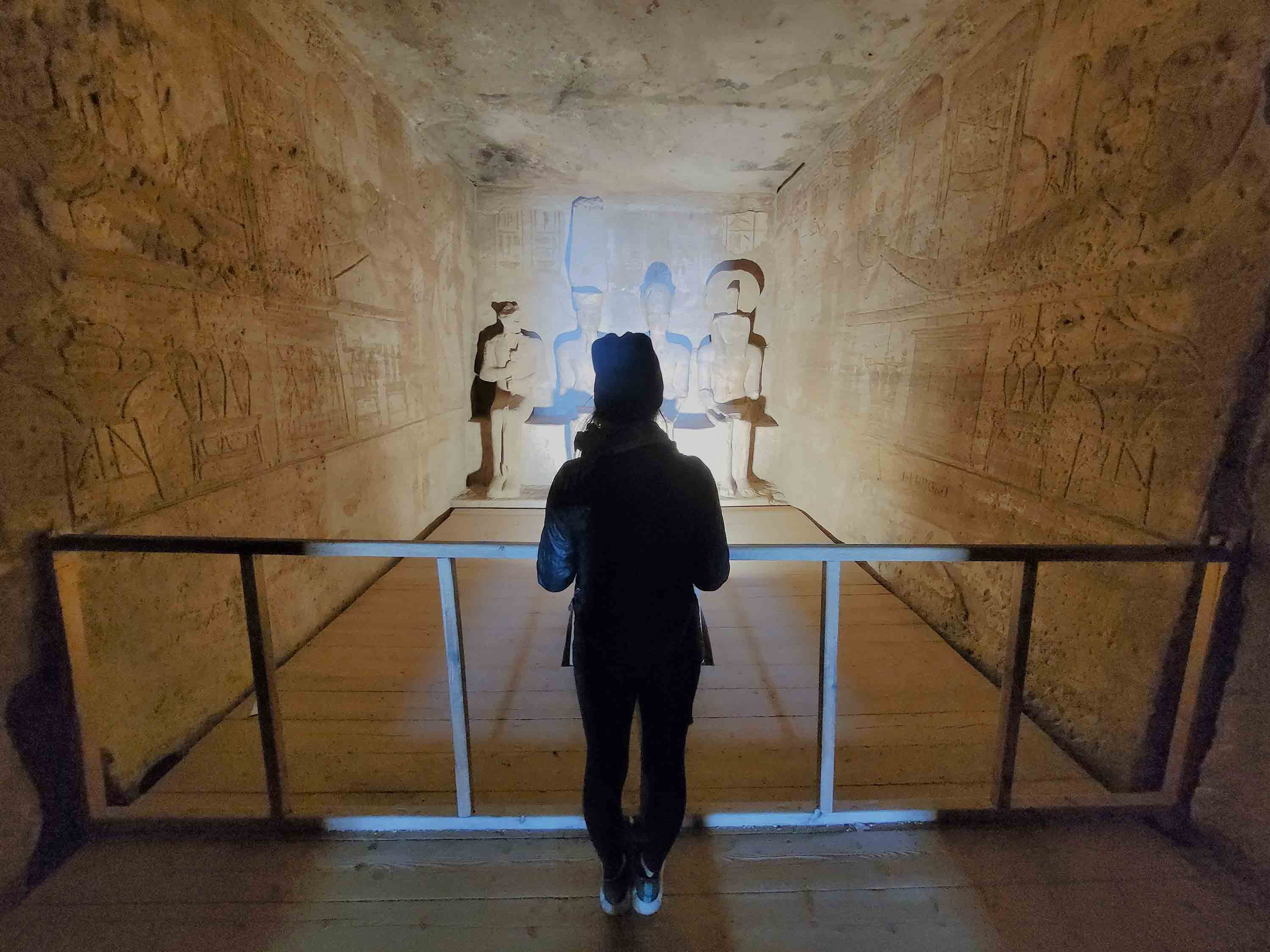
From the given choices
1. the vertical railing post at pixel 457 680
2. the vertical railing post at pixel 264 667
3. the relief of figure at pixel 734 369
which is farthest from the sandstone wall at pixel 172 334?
the relief of figure at pixel 734 369

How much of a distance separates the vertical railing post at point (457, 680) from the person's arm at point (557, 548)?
0.43 metres

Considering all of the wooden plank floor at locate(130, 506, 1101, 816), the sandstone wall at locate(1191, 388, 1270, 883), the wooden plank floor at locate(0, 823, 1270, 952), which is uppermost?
the sandstone wall at locate(1191, 388, 1270, 883)

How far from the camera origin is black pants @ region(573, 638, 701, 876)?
122cm

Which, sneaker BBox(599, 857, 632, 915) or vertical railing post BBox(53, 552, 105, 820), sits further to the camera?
vertical railing post BBox(53, 552, 105, 820)

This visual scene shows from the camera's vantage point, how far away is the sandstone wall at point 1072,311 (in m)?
1.68

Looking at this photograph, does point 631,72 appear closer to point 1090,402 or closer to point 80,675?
point 1090,402

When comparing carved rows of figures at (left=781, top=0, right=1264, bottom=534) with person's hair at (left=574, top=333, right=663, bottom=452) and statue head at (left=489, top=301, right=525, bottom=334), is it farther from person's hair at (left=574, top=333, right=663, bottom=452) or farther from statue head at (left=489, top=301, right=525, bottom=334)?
statue head at (left=489, top=301, right=525, bottom=334)

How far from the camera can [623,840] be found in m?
1.42

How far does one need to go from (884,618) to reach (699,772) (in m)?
1.79

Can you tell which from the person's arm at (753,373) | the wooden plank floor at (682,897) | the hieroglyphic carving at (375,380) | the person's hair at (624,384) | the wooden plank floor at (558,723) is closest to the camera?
the person's hair at (624,384)

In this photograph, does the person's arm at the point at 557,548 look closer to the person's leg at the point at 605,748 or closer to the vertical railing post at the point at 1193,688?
the person's leg at the point at 605,748

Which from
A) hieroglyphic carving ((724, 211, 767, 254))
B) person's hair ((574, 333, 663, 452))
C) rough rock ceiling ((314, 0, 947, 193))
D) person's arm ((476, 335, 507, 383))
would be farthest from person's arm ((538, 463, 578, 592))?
hieroglyphic carving ((724, 211, 767, 254))

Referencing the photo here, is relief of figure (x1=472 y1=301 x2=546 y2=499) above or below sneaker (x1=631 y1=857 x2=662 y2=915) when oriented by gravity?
above

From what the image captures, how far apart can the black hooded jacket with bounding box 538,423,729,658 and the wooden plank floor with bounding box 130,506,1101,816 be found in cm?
87
